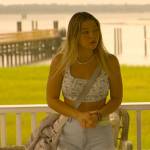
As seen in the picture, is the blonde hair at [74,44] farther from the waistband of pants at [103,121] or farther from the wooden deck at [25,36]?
the wooden deck at [25,36]

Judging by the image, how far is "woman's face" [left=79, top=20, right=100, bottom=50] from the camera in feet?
5.63

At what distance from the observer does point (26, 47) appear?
13.5ft

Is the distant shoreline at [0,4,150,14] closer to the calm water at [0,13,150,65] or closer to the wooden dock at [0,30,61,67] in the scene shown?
the calm water at [0,13,150,65]

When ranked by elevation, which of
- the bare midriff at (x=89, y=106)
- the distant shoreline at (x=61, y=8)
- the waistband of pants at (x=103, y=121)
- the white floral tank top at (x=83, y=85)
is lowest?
the waistband of pants at (x=103, y=121)

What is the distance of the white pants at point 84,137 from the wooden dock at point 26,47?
2269mm

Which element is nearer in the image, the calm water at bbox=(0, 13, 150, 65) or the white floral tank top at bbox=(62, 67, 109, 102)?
the white floral tank top at bbox=(62, 67, 109, 102)

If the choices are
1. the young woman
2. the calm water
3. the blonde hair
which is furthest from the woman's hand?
the calm water

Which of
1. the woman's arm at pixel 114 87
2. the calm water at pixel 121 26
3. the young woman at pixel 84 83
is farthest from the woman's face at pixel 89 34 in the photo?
the calm water at pixel 121 26

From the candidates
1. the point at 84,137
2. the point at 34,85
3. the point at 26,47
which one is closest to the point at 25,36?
the point at 26,47

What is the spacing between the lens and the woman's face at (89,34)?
1.72 metres

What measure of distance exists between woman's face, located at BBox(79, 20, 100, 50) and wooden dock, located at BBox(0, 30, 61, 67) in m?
2.23

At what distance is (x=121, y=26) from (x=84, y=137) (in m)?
2.25

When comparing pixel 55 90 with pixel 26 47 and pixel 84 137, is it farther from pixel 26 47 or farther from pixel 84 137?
pixel 26 47

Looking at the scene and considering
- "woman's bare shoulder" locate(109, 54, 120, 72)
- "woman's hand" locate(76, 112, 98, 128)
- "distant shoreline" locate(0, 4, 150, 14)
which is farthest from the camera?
"distant shoreline" locate(0, 4, 150, 14)
